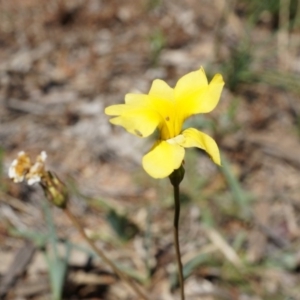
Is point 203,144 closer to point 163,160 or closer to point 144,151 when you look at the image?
point 163,160

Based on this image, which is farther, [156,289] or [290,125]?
[290,125]

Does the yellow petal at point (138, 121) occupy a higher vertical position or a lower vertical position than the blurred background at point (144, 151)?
higher

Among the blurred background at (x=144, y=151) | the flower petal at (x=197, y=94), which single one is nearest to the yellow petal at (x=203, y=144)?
the flower petal at (x=197, y=94)

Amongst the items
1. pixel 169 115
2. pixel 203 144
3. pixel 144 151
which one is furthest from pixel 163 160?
pixel 144 151

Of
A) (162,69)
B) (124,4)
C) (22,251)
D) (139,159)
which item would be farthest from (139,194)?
(124,4)

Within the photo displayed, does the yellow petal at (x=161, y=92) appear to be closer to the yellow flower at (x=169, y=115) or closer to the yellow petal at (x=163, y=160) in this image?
the yellow flower at (x=169, y=115)

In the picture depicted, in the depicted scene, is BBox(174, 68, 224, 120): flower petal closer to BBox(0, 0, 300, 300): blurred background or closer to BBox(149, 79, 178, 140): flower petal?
BBox(149, 79, 178, 140): flower petal

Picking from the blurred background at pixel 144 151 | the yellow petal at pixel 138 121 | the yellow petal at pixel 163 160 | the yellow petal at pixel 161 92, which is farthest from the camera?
the blurred background at pixel 144 151

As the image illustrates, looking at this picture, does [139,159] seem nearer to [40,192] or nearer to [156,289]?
[40,192]
